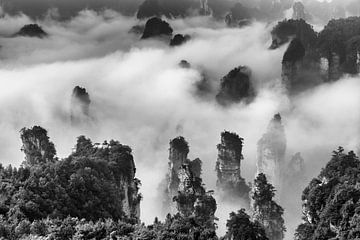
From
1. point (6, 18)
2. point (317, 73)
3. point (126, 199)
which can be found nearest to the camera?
point (126, 199)

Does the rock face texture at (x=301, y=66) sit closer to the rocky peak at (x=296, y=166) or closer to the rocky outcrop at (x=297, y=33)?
the rocky outcrop at (x=297, y=33)

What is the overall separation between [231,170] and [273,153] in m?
8.97

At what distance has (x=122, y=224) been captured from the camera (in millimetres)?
46188

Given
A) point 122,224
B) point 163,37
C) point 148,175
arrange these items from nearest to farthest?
point 122,224 < point 148,175 < point 163,37

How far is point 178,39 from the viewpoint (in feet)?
568

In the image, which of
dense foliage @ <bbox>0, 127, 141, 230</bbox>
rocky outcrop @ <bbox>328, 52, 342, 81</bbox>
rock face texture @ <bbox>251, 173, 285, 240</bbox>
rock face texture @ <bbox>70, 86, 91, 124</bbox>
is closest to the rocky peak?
rocky outcrop @ <bbox>328, 52, 342, 81</bbox>

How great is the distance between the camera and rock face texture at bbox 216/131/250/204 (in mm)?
93625

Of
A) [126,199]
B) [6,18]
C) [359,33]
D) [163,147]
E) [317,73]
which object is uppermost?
[6,18]

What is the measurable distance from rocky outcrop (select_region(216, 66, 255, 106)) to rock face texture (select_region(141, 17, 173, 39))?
162ft

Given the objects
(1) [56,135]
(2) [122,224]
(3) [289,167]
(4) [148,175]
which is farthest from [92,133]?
(2) [122,224]

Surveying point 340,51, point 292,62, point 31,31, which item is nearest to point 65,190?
point 292,62

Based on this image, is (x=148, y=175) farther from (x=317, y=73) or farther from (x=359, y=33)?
(x=359, y=33)

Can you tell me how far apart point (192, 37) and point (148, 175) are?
75408mm

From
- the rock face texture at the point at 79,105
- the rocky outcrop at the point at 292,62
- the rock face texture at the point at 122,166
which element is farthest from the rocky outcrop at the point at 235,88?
the rock face texture at the point at 122,166
